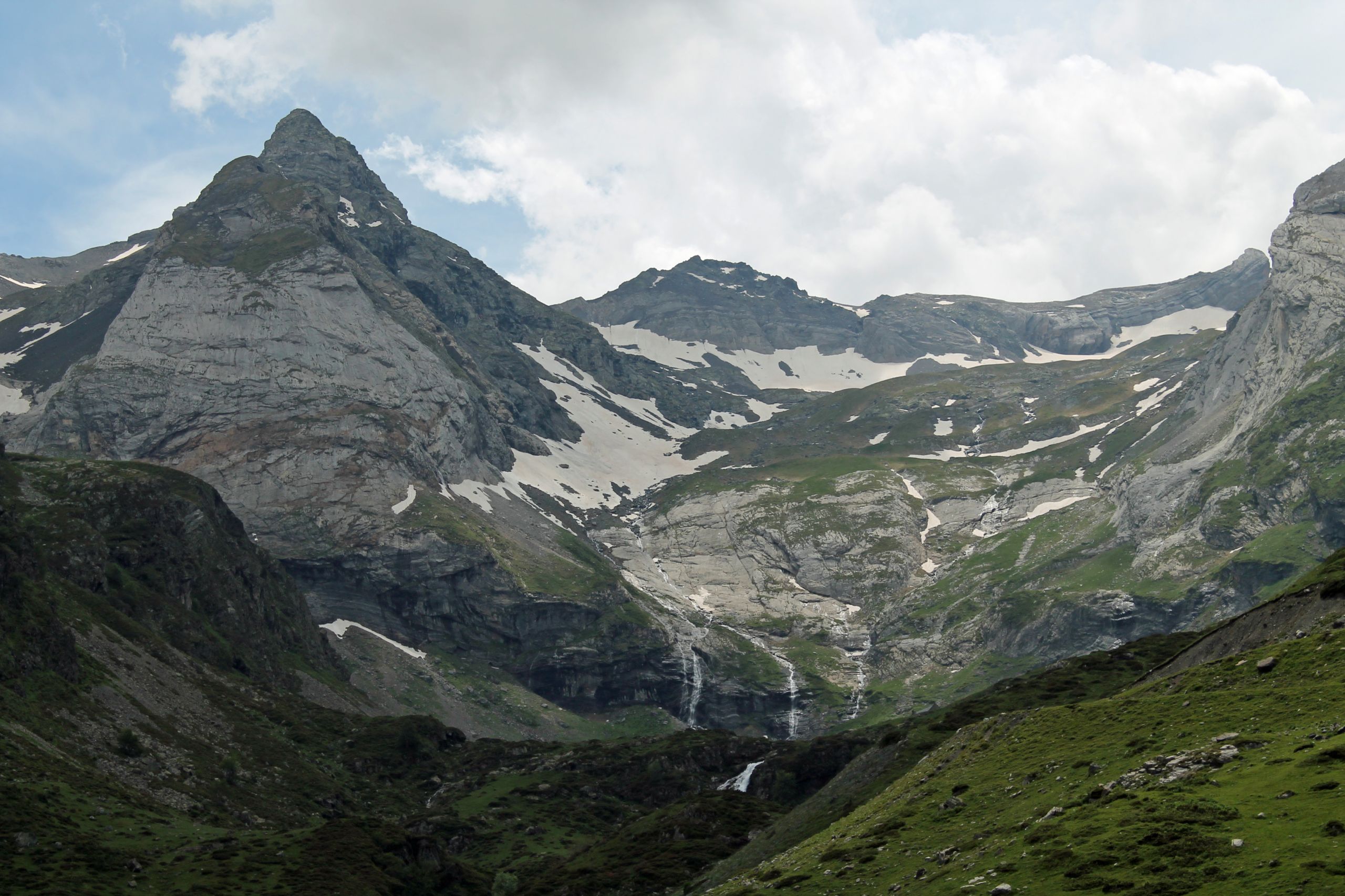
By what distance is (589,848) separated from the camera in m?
115

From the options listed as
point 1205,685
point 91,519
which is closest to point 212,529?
point 91,519

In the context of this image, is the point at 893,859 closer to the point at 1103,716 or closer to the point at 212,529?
the point at 1103,716

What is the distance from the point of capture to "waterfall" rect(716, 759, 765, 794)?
461 feet

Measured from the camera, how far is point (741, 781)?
5625 inches

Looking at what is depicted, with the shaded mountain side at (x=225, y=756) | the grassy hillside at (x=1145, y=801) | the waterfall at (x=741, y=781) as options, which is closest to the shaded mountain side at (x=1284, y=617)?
the grassy hillside at (x=1145, y=801)

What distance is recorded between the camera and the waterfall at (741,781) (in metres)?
140

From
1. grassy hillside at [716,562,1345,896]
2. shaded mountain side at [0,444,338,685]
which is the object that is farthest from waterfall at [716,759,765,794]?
shaded mountain side at [0,444,338,685]

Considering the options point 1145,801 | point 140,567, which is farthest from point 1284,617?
point 140,567

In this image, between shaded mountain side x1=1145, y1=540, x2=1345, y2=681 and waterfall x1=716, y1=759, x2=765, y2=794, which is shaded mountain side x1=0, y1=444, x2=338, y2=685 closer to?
waterfall x1=716, y1=759, x2=765, y2=794

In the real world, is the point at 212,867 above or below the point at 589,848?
above

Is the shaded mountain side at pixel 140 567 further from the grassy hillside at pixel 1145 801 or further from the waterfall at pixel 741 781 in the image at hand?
the grassy hillside at pixel 1145 801

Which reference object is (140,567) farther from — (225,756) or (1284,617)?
(1284,617)

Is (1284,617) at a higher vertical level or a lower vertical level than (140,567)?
lower

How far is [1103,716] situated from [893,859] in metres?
16.0
